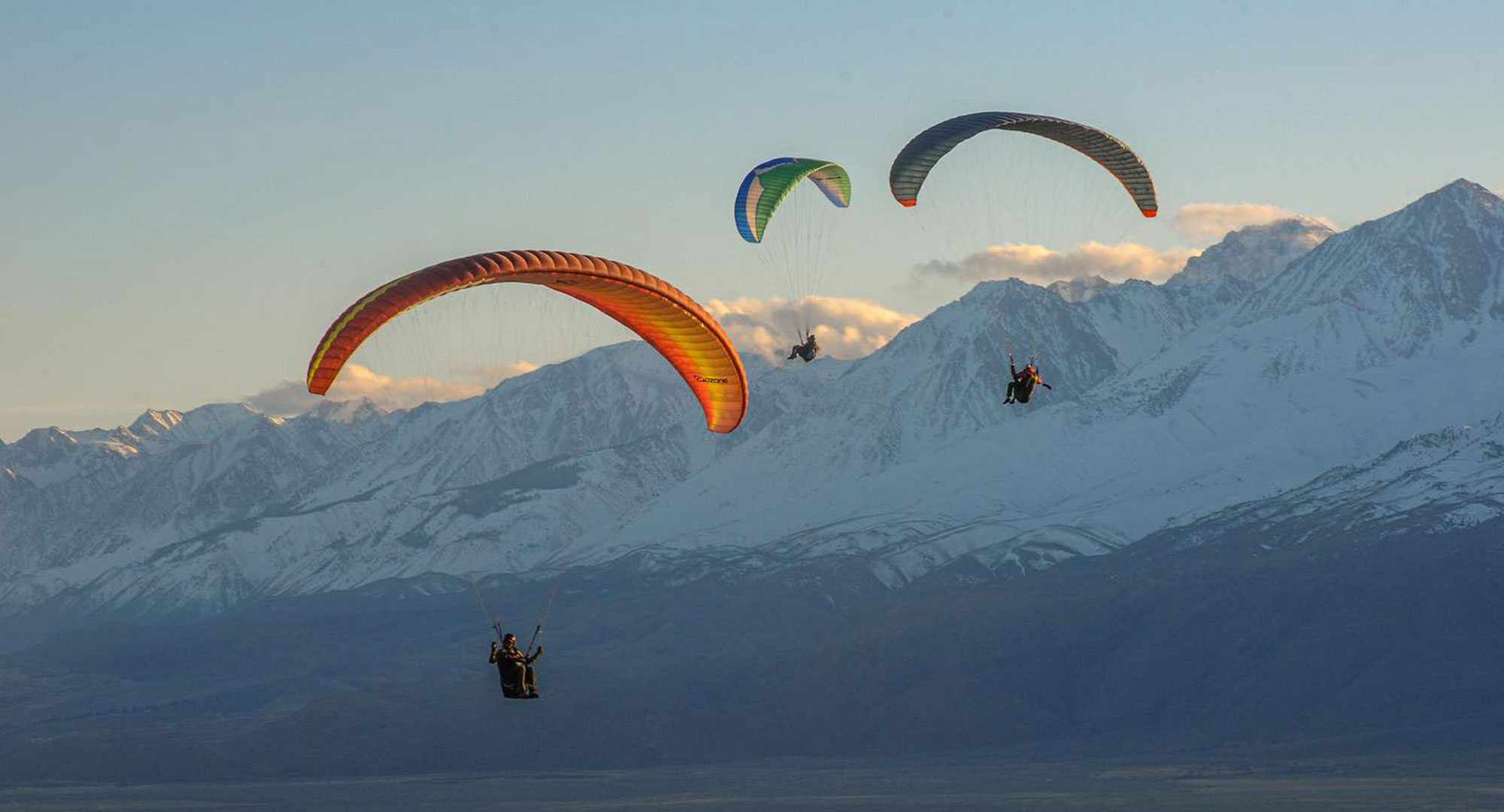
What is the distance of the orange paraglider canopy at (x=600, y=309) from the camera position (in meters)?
55.0

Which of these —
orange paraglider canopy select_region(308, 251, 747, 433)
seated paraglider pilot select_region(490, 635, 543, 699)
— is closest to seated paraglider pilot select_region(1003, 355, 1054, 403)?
orange paraglider canopy select_region(308, 251, 747, 433)

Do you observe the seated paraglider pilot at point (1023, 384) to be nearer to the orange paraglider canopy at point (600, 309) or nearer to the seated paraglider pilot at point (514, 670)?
the orange paraglider canopy at point (600, 309)

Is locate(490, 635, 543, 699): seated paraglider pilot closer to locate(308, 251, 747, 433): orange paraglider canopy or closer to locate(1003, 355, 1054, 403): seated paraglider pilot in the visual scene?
locate(308, 251, 747, 433): orange paraglider canopy

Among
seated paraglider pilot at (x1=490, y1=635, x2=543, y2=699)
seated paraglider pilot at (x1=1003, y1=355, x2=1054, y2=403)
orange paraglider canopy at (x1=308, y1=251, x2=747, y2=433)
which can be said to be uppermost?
orange paraglider canopy at (x1=308, y1=251, x2=747, y2=433)

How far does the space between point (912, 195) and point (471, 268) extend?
2517 cm

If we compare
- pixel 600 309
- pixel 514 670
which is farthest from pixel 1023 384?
pixel 514 670

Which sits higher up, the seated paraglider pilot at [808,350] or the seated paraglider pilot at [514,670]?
the seated paraglider pilot at [808,350]

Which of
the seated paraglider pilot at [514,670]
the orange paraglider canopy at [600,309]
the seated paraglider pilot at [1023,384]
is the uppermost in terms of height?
the orange paraglider canopy at [600,309]

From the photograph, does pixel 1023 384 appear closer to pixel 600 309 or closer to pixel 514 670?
pixel 600 309

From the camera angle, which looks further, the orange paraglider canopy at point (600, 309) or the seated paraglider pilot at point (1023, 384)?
the seated paraglider pilot at point (1023, 384)

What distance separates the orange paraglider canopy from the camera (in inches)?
2164

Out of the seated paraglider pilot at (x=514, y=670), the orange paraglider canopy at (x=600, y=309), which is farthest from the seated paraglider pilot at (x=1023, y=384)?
the seated paraglider pilot at (x=514, y=670)

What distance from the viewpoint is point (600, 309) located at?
6500cm

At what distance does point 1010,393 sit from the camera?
67250mm
